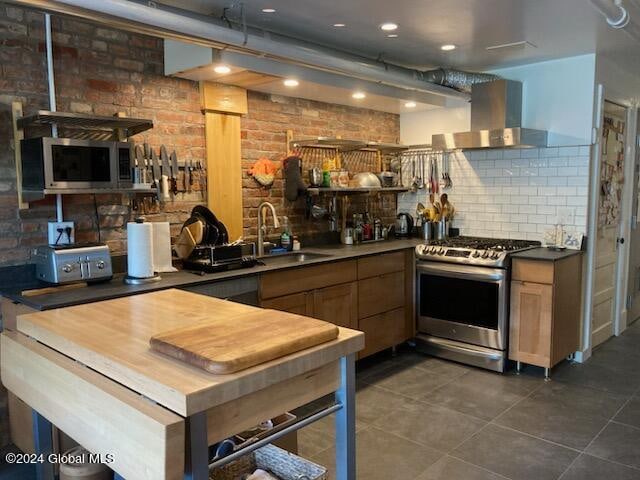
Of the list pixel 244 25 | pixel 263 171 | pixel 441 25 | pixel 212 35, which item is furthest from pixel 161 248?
pixel 441 25

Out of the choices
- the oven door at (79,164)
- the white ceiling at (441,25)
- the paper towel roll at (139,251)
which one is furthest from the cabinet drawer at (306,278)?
the white ceiling at (441,25)

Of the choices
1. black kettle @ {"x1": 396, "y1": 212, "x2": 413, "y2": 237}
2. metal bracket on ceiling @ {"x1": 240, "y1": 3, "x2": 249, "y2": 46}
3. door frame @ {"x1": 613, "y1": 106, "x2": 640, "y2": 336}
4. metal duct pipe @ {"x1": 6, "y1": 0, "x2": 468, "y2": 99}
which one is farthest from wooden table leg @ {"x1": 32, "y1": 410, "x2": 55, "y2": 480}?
door frame @ {"x1": 613, "y1": 106, "x2": 640, "y2": 336}

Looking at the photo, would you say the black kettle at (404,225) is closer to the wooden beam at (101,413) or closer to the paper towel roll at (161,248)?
the paper towel roll at (161,248)

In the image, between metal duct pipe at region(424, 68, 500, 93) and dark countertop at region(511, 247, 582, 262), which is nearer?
dark countertop at region(511, 247, 582, 262)

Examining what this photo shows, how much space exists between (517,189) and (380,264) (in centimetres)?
144

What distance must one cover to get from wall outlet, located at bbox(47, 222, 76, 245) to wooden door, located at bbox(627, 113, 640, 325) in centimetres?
480

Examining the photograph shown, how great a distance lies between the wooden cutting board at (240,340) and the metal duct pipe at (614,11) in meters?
2.13

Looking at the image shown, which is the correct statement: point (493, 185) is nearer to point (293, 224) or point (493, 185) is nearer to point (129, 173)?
point (293, 224)

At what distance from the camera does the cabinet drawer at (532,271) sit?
12.3ft

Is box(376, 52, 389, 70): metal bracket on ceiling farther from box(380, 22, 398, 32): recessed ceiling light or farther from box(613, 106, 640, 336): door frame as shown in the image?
box(613, 106, 640, 336): door frame

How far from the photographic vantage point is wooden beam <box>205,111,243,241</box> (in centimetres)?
363

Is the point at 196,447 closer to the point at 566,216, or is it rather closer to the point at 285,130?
the point at 285,130

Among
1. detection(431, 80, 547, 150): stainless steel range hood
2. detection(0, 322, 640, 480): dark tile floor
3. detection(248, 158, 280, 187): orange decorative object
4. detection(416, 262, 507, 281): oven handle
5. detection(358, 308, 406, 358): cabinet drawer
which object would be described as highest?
detection(431, 80, 547, 150): stainless steel range hood

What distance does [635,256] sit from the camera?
207 inches
